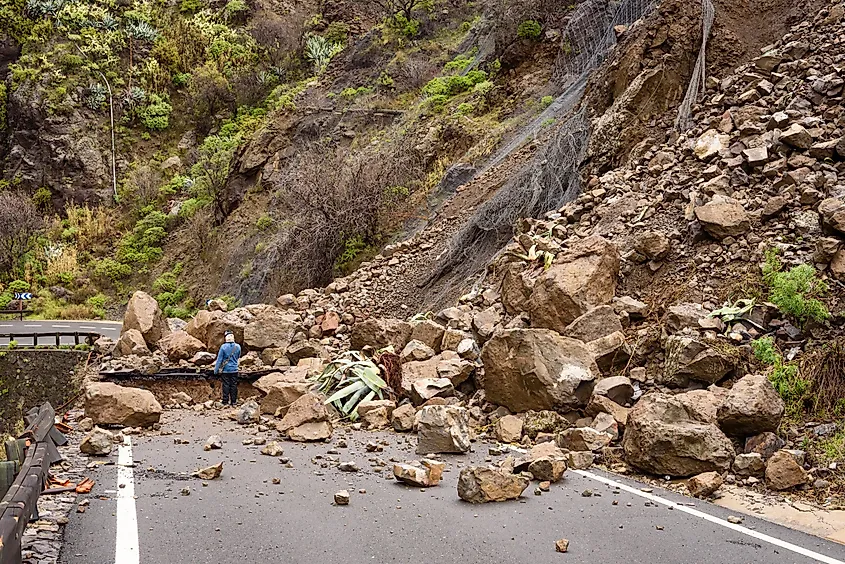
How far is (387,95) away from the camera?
29.1 meters

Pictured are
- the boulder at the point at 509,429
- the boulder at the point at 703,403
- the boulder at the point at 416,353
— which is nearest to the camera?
the boulder at the point at 703,403

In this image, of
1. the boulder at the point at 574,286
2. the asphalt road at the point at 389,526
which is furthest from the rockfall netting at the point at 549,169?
A: the asphalt road at the point at 389,526

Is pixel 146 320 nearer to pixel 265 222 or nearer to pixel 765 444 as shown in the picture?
pixel 265 222

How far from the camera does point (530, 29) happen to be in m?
23.5

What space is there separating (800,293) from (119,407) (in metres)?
8.18

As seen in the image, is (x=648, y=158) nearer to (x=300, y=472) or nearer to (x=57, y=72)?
(x=300, y=472)

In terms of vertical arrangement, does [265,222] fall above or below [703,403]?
above

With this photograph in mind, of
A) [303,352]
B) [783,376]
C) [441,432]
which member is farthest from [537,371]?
[303,352]

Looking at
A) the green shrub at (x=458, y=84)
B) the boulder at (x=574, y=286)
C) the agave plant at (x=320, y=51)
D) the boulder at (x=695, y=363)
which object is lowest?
the boulder at (x=695, y=363)

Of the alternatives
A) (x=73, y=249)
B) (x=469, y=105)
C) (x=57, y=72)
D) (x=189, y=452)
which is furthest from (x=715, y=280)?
(x=57, y=72)

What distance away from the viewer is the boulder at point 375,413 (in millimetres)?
9211

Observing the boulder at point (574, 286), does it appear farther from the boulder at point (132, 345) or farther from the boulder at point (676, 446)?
the boulder at point (132, 345)

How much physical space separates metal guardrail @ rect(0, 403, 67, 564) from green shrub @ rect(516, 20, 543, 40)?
65.2 ft

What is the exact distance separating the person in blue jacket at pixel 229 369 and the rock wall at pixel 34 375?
8.94 meters
